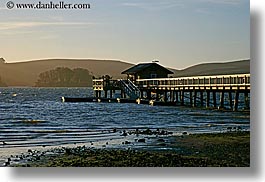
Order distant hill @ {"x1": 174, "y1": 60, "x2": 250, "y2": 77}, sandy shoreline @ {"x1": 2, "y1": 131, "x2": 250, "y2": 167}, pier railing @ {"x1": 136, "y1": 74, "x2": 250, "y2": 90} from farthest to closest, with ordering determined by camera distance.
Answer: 1. pier railing @ {"x1": 136, "y1": 74, "x2": 250, "y2": 90}
2. distant hill @ {"x1": 174, "y1": 60, "x2": 250, "y2": 77}
3. sandy shoreline @ {"x1": 2, "y1": 131, "x2": 250, "y2": 167}

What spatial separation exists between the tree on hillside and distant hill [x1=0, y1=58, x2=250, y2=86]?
51 mm

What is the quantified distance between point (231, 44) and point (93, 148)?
1.80 m

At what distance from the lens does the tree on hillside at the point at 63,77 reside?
7637 mm

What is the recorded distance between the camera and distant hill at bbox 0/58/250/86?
7484 mm

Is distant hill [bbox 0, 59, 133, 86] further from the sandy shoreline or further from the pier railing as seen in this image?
the pier railing

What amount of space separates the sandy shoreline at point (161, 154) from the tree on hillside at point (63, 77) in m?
0.84

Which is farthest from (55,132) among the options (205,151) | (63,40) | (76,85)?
(205,151)

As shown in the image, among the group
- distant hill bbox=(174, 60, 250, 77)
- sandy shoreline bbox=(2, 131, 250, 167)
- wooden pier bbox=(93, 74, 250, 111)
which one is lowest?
sandy shoreline bbox=(2, 131, 250, 167)

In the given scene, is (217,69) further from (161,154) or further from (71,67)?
(71,67)

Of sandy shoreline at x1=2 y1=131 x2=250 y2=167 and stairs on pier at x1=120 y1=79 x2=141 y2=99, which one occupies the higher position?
stairs on pier at x1=120 y1=79 x2=141 y2=99

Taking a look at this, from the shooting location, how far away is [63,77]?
7895 mm

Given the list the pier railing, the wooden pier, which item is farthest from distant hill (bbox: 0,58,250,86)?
the wooden pier

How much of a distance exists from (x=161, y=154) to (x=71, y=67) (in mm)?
1390

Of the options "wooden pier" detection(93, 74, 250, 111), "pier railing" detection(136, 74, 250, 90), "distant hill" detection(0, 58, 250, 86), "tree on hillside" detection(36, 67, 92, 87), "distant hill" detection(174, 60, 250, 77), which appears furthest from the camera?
"wooden pier" detection(93, 74, 250, 111)
